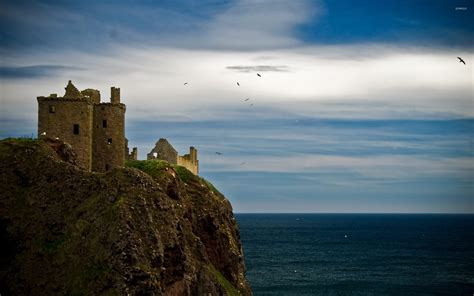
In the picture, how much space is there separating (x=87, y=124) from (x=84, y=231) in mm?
15430

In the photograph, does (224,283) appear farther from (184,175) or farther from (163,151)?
(163,151)

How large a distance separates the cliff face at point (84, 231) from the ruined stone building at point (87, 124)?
325cm

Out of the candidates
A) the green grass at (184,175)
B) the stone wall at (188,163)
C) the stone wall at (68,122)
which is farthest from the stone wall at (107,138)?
the stone wall at (188,163)

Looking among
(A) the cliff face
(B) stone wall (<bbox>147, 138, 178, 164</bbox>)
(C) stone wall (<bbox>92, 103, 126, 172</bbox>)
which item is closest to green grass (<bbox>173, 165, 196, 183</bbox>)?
(B) stone wall (<bbox>147, 138, 178, 164</bbox>)

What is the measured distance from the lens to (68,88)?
65.4 meters

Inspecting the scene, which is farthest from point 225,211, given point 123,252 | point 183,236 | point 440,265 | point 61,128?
point 440,265

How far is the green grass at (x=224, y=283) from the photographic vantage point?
68.8m

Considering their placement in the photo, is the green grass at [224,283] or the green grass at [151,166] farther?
the green grass at [224,283]

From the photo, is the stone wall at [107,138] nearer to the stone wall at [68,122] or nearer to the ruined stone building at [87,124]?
the ruined stone building at [87,124]

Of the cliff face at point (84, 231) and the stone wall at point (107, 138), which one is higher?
the stone wall at point (107, 138)

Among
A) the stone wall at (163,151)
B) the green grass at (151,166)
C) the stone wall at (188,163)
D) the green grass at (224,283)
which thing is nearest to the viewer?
the green grass at (151,166)

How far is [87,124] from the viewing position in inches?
2601

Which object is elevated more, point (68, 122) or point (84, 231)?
point (68, 122)

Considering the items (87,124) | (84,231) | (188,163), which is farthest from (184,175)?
(84,231)
